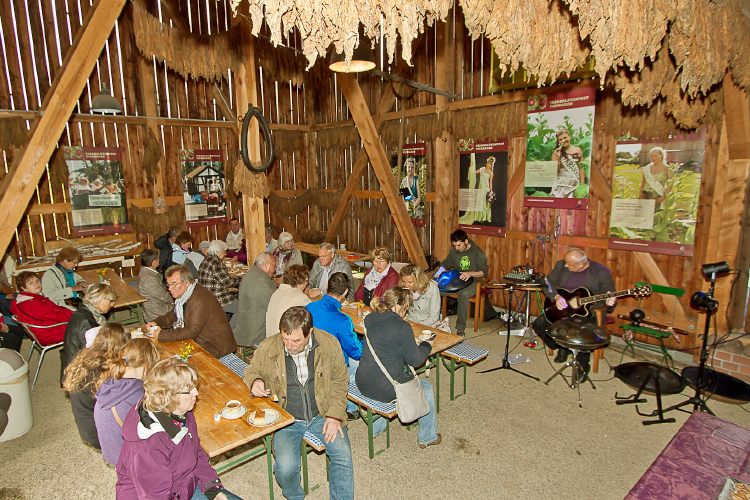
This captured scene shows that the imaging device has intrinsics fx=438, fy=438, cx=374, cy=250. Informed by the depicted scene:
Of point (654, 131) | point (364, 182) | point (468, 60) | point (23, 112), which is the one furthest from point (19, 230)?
point (654, 131)

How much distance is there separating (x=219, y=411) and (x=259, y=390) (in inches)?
12.3

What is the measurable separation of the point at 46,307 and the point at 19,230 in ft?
14.7

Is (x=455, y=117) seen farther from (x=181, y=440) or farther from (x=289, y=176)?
(x=181, y=440)

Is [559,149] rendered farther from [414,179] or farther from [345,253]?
[345,253]

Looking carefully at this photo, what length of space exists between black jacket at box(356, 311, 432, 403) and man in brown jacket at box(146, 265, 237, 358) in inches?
65.4

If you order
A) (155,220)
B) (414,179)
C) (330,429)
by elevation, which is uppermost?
(414,179)

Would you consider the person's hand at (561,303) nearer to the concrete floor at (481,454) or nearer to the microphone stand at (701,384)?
the concrete floor at (481,454)

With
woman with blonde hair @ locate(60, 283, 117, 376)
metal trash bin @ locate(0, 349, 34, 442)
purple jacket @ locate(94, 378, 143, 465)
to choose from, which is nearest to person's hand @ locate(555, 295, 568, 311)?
purple jacket @ locate(94, 378, 143, 465)

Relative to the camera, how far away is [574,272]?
5.93 metres

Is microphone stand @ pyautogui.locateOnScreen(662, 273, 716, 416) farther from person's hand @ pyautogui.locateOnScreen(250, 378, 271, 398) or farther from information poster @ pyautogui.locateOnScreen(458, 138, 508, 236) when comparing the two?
person's hand @ pyautogui.locateOnScreen(250, 378, 271, 398)

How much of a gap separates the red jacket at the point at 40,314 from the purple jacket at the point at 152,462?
12.3ft

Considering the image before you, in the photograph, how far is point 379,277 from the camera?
19.7 ft

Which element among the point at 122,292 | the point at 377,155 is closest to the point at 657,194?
the point at 377,155

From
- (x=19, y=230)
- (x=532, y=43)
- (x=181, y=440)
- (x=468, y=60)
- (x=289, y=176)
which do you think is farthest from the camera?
(x=289, y=176)
